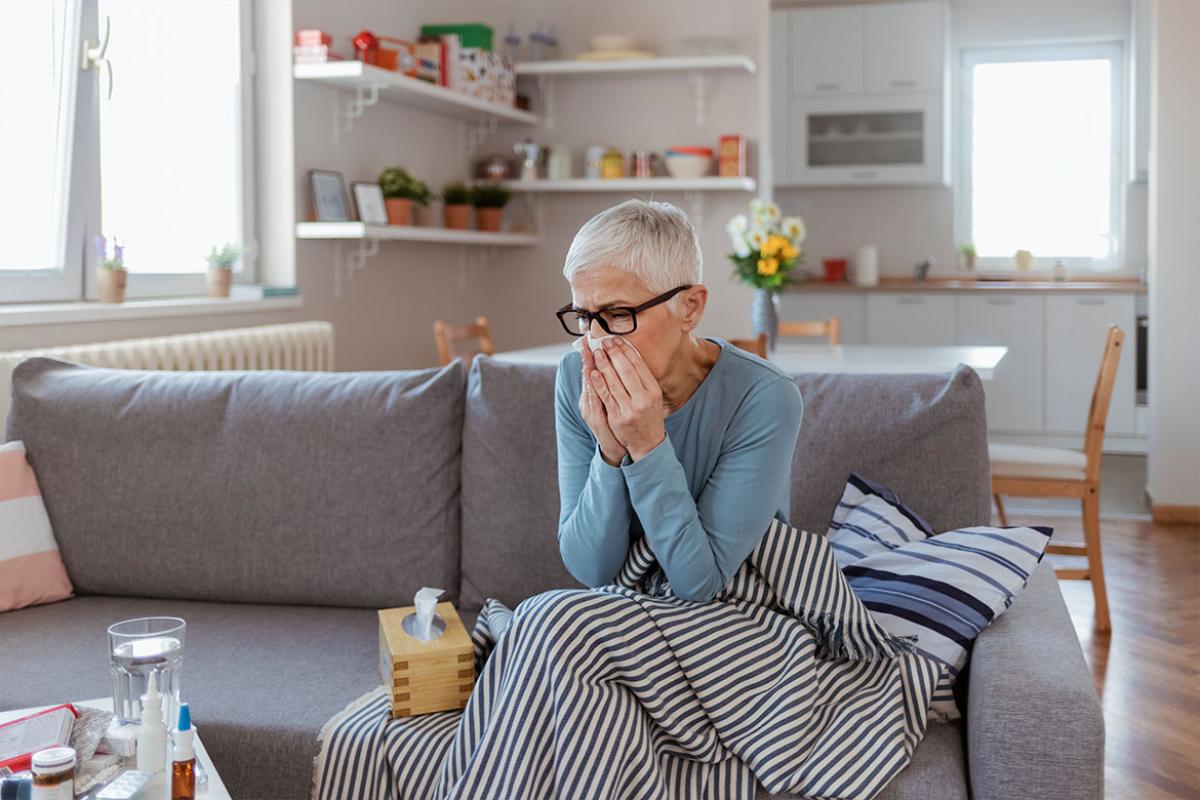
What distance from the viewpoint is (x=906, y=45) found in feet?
23.0

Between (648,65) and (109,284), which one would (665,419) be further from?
(648,65)

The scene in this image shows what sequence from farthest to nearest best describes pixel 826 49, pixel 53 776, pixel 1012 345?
pixel 826 49 < pixel 1012 345 < pixel 53 776

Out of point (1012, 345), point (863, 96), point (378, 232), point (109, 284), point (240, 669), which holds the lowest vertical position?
point (240, 669)

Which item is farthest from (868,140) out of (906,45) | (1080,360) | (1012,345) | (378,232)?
(378,232)

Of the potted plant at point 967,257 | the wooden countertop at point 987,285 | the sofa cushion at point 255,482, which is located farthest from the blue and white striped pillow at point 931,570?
the potted plant at point 967,257

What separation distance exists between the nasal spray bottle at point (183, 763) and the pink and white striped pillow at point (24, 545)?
1137 millimetres

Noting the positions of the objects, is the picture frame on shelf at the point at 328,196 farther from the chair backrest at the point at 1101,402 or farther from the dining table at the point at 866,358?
the chair backrest at the point at 1101,402

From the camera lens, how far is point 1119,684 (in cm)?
322

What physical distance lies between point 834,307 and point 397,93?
328cm

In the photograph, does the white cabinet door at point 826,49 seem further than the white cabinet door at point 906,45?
Yes

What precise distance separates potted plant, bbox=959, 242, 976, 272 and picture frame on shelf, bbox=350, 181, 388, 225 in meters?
3.95

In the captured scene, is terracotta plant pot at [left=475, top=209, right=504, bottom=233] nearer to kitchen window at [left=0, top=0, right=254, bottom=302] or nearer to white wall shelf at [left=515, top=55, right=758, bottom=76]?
white wall shelf at [left=515, top=55, right=758, bottom=76]

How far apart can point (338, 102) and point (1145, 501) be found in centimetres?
374

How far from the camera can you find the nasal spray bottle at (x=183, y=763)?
1377 mm
